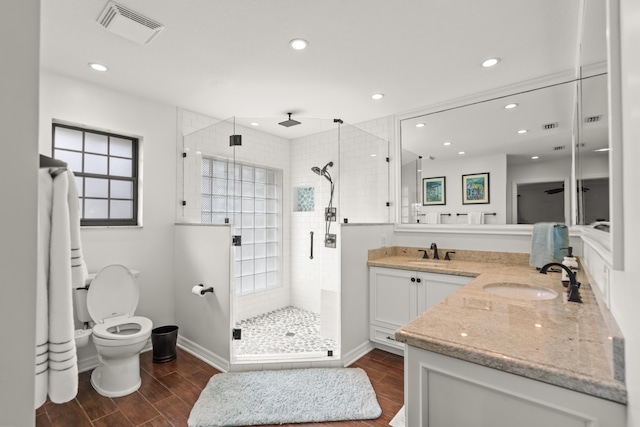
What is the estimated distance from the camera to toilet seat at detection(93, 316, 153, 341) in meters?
2.23

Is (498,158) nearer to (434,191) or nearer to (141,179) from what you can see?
(434,191)

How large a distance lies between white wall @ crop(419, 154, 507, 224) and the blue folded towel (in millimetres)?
423

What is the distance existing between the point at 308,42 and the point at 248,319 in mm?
2959

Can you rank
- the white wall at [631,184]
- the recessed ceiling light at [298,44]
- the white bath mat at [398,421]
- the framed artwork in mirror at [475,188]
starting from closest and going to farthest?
the white wall at [631,184] < the white bath mat at [398,421] < the recessed ceiling light at [298,44] < the framed artwork in mirror at [475,188]

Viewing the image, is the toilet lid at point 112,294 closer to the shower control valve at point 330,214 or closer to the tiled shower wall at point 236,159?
the tiled shower wall at point 236,159

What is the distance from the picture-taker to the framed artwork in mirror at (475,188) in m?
2.82

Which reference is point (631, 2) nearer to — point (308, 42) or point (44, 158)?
point (44, 158)

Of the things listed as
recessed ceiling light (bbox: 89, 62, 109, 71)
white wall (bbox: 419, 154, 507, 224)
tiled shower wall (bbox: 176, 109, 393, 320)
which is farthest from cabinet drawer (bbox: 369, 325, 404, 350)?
recessed ceiling light (bbox: 89, 62, 109, 71)

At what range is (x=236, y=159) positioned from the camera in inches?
119

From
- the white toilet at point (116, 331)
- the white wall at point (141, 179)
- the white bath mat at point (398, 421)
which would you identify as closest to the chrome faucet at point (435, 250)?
the white bath mat at point (398, 421)

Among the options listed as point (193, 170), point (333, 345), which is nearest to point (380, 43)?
point (193, 170)

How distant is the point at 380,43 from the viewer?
212 centimetres

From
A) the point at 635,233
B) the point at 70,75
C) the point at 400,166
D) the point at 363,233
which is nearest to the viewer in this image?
the point at 635,233

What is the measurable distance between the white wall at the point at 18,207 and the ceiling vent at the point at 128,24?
1.83 metres
